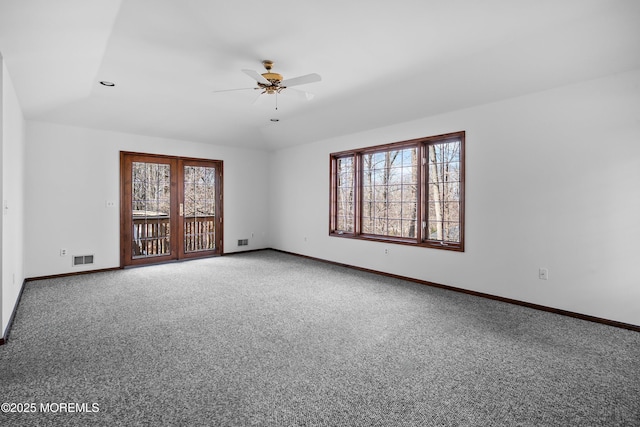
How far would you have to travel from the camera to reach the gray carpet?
1.93 m

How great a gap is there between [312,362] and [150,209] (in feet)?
16.7

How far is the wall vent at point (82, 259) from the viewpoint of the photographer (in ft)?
17.9

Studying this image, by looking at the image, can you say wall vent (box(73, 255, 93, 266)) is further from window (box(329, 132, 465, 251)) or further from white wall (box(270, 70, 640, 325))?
white wall (box(270, 70, 640, 325))

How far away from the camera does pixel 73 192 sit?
544 cm

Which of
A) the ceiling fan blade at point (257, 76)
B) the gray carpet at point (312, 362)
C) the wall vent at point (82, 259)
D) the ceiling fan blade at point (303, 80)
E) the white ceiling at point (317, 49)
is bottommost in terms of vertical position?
the gray carpet at point (312, 362)

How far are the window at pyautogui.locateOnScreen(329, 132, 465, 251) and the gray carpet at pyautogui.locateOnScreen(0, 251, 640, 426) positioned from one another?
44.2 inches

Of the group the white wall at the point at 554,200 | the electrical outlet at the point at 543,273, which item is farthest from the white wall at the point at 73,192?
the electrical outlet at the point at 543,273

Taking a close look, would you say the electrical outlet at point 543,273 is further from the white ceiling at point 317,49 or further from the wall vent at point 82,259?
the wall vent at point 82,259

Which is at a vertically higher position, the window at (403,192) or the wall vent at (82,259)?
the window at (403,192)

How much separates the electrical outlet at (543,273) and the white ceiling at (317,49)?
2.06 m

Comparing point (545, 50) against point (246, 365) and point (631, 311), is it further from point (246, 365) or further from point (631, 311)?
point (246, 365)

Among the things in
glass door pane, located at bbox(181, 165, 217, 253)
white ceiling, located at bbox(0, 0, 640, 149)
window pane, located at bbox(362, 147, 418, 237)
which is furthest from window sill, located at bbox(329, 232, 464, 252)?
glass door pane, located at bbox(181, 165, 217, 253)

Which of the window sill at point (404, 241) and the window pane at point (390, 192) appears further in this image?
the window pane at point (390, 192)

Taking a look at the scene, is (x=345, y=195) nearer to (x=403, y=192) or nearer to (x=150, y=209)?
(x=403, y=192)
